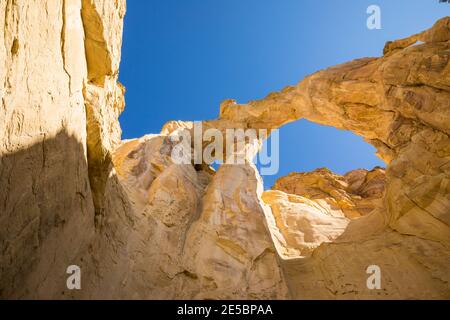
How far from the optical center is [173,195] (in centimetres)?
1171

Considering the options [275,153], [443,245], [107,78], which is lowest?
[443,245]

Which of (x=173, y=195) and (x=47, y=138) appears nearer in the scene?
(x=47, y=138)

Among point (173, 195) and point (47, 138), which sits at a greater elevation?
point (173, 195)

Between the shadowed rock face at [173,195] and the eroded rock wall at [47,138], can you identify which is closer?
the eroded rock wall at [47,138]

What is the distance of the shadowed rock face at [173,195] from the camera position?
5.25 m

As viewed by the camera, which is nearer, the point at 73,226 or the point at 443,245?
the point at 73,226

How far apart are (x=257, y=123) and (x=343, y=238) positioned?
31.3ft

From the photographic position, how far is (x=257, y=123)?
19953mm
